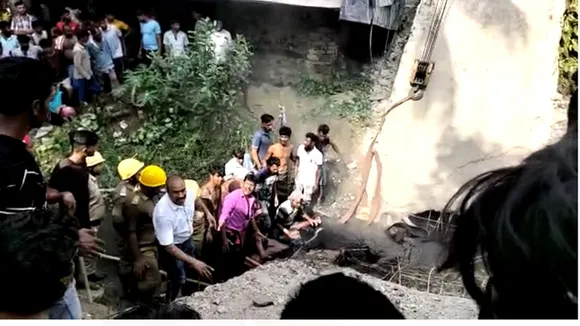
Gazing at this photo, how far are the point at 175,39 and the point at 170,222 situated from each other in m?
4.47

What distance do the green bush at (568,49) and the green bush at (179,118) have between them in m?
2.93

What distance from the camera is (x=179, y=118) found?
834 cm

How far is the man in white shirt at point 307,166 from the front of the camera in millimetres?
7426

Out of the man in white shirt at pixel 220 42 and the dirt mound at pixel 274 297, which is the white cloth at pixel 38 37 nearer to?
the man in white shirt at pixel 220 42

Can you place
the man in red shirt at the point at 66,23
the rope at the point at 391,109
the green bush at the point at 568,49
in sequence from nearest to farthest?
the green bush at the point at 568,49 → the rope at the point at 391,109 → the man in red shirt at the point at 66,23

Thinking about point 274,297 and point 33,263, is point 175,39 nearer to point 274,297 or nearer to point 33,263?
point 274,297

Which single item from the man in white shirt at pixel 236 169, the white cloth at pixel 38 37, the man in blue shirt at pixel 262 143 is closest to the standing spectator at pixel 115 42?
the white cloth at pixel 38 37

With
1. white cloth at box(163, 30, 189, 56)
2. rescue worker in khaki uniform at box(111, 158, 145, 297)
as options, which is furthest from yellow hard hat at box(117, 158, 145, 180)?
white cloth at box(163, 30, 189, 56)

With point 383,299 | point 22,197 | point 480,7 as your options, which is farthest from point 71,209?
point 480,7

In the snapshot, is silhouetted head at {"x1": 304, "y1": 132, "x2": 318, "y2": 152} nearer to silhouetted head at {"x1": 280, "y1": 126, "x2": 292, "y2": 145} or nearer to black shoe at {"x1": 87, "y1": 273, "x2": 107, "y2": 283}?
silhouetted head at {"x1": 280, "y1": 126, "x2": 292, "y2": 145}

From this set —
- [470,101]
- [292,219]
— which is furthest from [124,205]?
[470,101]

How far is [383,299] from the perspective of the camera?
1.32m

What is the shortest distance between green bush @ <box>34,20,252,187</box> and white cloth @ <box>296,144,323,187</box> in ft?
2.74

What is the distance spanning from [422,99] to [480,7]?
3.42 feet
